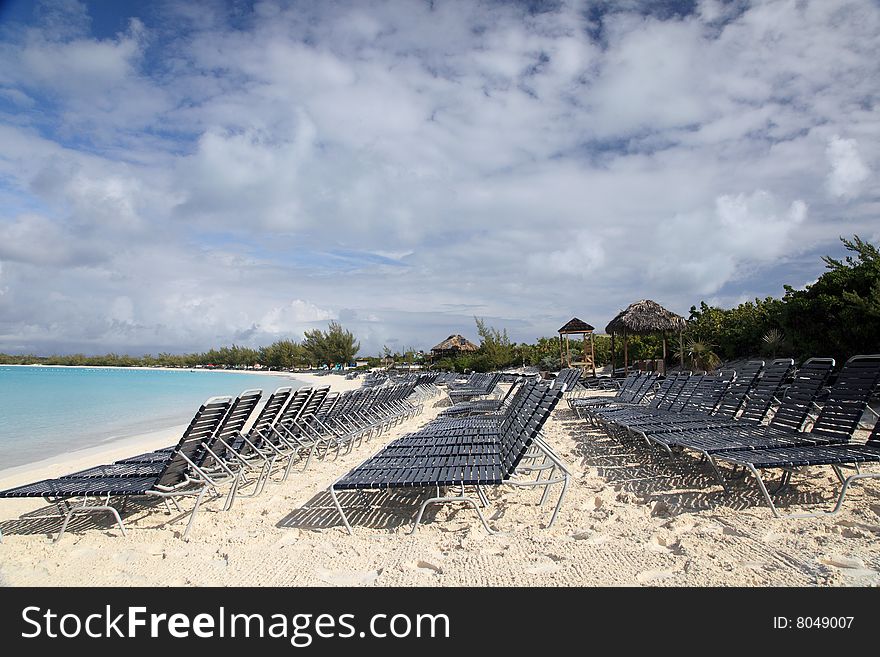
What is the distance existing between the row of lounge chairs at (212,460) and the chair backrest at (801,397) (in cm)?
469

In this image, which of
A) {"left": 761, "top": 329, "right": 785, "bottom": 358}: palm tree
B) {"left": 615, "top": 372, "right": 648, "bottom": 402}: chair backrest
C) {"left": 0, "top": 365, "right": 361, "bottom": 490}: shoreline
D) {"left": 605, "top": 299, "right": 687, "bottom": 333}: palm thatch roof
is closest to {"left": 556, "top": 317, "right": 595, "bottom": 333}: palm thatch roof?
{"left": 605, "top": 299, "right": 687, "bottom": 333}: palm thatch roof

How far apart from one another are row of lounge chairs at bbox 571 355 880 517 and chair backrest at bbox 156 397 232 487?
374 centimetres

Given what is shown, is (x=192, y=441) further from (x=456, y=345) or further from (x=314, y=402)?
(x=456, y=345)

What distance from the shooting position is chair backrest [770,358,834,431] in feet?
15.2

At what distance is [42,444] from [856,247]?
18.4 m

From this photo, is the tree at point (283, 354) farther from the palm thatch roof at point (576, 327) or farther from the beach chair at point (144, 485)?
the beach chair at point (144, 485)

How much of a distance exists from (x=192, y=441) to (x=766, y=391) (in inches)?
222

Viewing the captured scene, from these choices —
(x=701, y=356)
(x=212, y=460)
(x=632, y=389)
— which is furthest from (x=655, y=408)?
(x=701, y=356)

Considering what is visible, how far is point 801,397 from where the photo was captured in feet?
15.7

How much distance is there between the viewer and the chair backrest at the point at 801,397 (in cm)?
462

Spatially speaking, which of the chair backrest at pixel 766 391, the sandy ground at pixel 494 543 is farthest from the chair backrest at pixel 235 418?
the chair backrest at pixel 766 391
